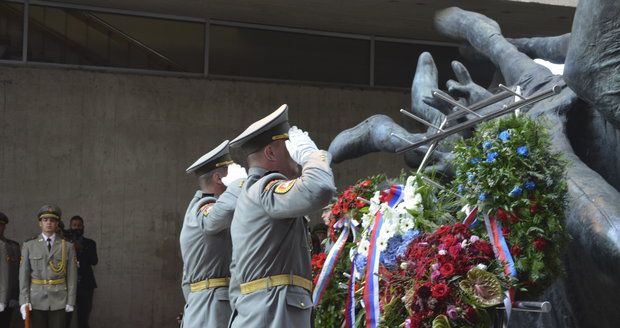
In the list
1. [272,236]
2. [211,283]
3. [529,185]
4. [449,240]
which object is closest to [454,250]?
[449,240]

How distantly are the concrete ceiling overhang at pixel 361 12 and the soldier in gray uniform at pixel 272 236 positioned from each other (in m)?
8.15

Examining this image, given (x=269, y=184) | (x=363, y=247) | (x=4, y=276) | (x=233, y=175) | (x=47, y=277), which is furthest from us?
(x=4, y=276)

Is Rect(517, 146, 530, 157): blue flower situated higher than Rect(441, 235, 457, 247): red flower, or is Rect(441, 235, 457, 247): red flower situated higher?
Rect(517, 146, 530, 157): blue flower

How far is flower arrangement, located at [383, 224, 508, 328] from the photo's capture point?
5312mm

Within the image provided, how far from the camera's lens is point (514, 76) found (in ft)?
22.8

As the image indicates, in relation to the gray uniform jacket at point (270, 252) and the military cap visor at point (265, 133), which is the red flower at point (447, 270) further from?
the military cap visor at point (265, 133)

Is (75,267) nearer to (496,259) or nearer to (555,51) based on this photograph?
(555,51)

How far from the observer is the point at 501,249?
17.7ft

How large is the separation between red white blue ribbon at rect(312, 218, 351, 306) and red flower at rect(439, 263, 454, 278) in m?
1.56

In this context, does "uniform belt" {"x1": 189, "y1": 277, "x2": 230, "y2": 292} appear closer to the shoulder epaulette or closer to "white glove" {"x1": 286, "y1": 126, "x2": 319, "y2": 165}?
"white glove" {"x1": 286, "y1": 126, "x2": 319, "y2": 165}

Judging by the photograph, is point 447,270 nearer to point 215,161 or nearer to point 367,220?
point 367,220

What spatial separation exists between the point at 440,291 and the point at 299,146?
3.60 ft

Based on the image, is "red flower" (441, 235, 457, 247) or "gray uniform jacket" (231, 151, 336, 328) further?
"gray uniform jacket" (231, 151, 336, 328)

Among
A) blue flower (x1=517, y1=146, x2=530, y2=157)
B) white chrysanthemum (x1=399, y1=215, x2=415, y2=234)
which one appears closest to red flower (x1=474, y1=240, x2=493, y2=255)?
blue flower (x1=517, y1=146, x2=530, y2=157)
